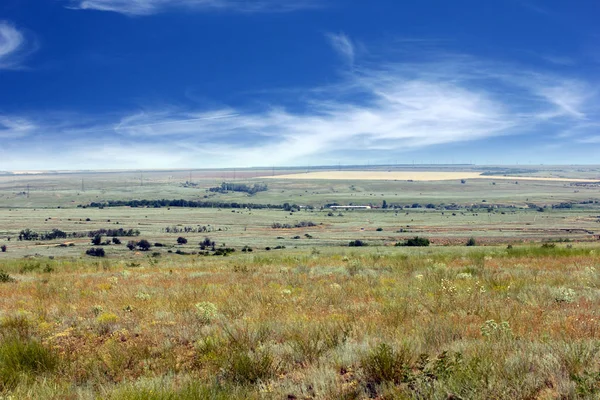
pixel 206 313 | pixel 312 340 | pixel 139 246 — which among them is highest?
pixel 312 340

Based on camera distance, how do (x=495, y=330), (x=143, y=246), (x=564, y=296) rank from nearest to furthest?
(x=495, y=330), (x=564, y=296), (x=143, y=246)

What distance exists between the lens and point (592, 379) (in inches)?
171

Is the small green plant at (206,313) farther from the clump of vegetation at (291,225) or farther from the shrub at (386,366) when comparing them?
the clump of vegetation at (291,225)

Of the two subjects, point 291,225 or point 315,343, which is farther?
point 291,225

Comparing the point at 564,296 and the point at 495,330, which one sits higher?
the point at 495,330

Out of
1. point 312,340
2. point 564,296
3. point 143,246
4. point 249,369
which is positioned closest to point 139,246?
point 143,246

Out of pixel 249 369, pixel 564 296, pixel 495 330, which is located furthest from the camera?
pixel 564 296

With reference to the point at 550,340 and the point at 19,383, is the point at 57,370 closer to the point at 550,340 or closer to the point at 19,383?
the point at 19,383

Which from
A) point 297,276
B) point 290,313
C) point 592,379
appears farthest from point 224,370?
point 297,276

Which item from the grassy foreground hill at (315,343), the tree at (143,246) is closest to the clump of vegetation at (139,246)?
the tree at (143,246)

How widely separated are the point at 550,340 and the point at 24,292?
1509cm

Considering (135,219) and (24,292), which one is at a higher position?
(24,292)

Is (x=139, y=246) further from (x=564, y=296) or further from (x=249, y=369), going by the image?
(x=249, y=369)

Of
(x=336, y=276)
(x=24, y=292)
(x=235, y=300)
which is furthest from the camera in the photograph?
(x=336, y=276)
